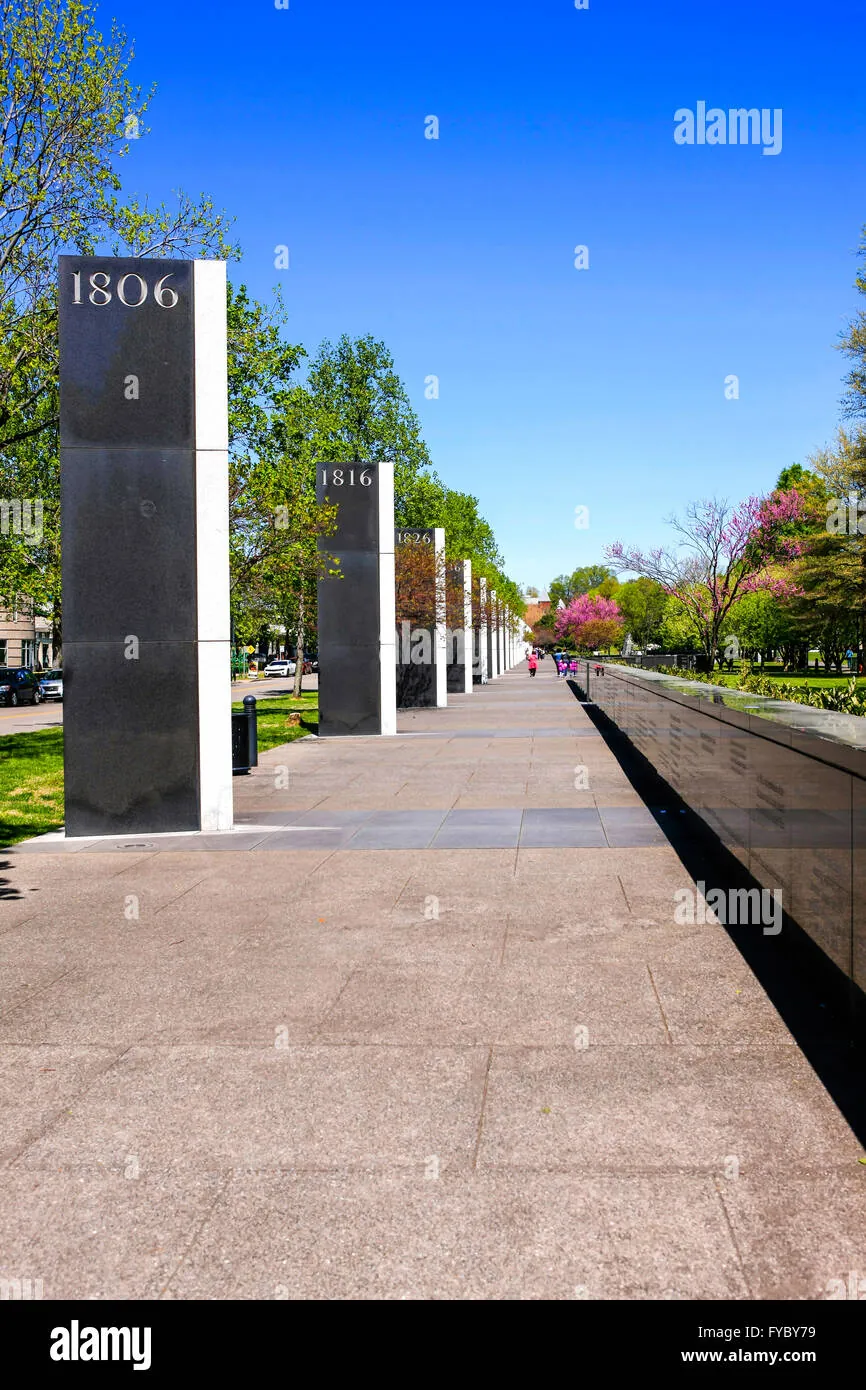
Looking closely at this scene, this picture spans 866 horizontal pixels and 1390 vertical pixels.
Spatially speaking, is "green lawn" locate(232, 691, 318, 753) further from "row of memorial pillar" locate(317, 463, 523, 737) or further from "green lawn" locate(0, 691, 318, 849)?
"row of memorial pillar" locate(317, 463, 523, 737)

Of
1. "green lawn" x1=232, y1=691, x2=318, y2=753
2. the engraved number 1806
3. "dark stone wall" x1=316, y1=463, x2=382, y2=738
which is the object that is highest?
the engraved number 1806

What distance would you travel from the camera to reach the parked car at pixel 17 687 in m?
47.4

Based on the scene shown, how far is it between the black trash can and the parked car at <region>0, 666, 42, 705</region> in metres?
32.5

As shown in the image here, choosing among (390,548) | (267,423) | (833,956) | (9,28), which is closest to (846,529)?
(390,548)

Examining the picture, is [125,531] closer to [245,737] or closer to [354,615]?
[245,737]

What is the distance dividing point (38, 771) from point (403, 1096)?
16.4 m

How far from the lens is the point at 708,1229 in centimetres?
385

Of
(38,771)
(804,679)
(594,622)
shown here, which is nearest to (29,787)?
(38,771)

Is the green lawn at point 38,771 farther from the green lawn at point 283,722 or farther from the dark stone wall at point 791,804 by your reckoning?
the dark stone wall at point 791,804

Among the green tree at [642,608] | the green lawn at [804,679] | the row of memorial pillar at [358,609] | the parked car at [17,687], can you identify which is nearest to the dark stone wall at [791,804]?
the green lawn at [804,679]

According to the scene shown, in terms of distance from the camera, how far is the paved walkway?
3709mm

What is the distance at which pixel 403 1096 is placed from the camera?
5.08m

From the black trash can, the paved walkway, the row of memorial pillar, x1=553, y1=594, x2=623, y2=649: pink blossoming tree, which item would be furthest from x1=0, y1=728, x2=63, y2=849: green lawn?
x1=553, y1=594, x2=623, y2=649: pink blossoming tree

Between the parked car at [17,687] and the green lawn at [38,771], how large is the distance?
16514mm
